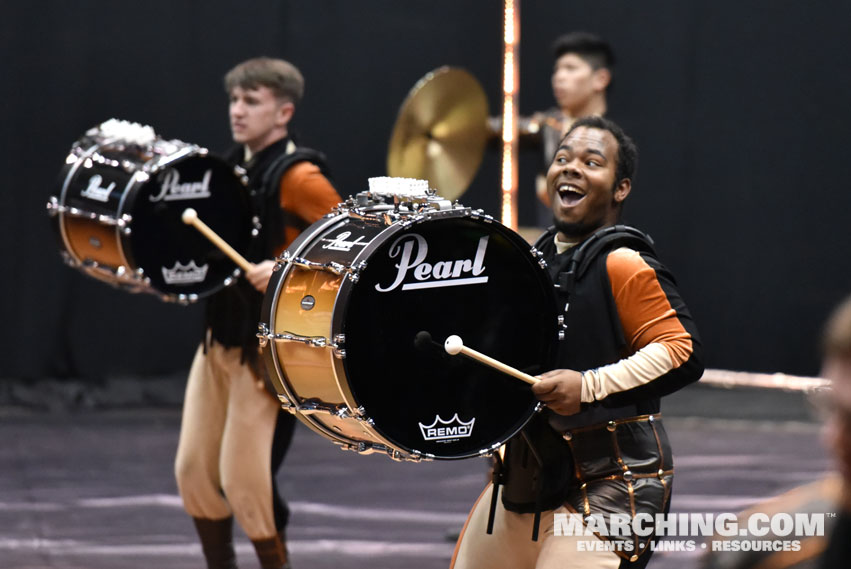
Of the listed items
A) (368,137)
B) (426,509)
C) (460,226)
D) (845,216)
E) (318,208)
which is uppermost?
(460,226)

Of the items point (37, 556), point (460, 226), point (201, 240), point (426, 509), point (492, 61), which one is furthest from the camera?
point (492, 61)

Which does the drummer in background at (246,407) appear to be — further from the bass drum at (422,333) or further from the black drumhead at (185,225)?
the bass drum at (422,333)

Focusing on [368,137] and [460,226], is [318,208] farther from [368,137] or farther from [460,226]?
[368,137]

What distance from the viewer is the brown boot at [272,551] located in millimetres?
4348

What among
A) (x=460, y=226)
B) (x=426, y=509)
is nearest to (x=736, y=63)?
(x=426, y=509)

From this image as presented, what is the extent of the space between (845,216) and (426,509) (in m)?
3.87

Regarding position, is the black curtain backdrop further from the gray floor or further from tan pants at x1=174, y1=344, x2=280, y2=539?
tan pants at x1=174, y1=344, x2=280, y2=539

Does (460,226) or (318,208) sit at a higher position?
(460,226)

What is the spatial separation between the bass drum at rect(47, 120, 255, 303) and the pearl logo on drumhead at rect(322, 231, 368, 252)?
1386 mm

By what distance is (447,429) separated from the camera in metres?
2.76

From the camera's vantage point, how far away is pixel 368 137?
806cm

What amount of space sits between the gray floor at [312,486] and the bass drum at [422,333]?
2227mm

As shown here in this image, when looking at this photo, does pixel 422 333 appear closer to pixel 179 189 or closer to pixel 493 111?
pixel 179 189

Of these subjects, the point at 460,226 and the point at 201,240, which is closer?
the point at 460,226
